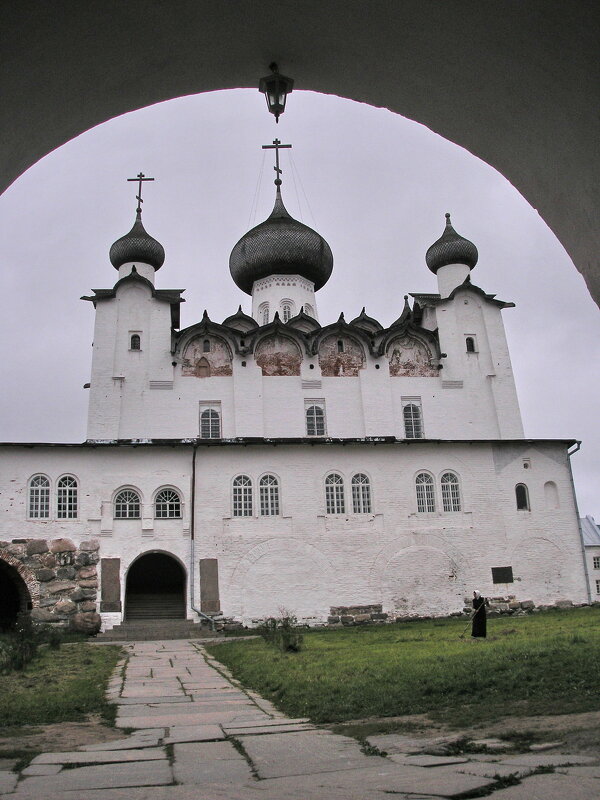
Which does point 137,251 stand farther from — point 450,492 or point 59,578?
point 450,492

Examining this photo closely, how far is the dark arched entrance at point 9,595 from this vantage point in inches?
770

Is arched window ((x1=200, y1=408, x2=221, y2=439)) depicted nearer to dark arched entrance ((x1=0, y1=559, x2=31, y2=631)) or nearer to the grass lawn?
dark arched entrance ((x1=0, y1=559, x2=31, y2=631))

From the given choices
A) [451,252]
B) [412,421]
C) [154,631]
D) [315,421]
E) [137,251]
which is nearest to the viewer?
[154,631]

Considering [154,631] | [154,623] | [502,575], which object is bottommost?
[154,631]

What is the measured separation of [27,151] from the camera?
3.00 meters

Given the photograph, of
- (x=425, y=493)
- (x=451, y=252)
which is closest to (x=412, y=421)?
(x=425, y=493)

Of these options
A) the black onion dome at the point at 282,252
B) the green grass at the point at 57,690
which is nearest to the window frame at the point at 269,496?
the green grass at the point at 57,690

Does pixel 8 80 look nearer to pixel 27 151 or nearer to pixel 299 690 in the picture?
pixel 27 151

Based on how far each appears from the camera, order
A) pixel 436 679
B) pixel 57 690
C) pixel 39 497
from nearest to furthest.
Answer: pixel 436 679, pixel 57 690, pixel 39 497

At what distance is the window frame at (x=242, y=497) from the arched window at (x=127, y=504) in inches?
103

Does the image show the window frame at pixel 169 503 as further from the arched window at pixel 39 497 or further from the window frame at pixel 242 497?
the arched window at pixel 39 497

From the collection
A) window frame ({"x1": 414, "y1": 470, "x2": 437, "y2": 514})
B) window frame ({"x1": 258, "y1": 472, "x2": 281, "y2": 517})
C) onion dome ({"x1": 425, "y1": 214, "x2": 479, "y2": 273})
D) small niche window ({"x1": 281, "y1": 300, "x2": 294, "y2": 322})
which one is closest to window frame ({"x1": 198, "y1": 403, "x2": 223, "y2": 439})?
window frame ({"x1": 258, "y1": 472, "x2": 281, "y2": 517})

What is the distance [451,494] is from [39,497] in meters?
11.6

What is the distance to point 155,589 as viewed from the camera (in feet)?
72.9
